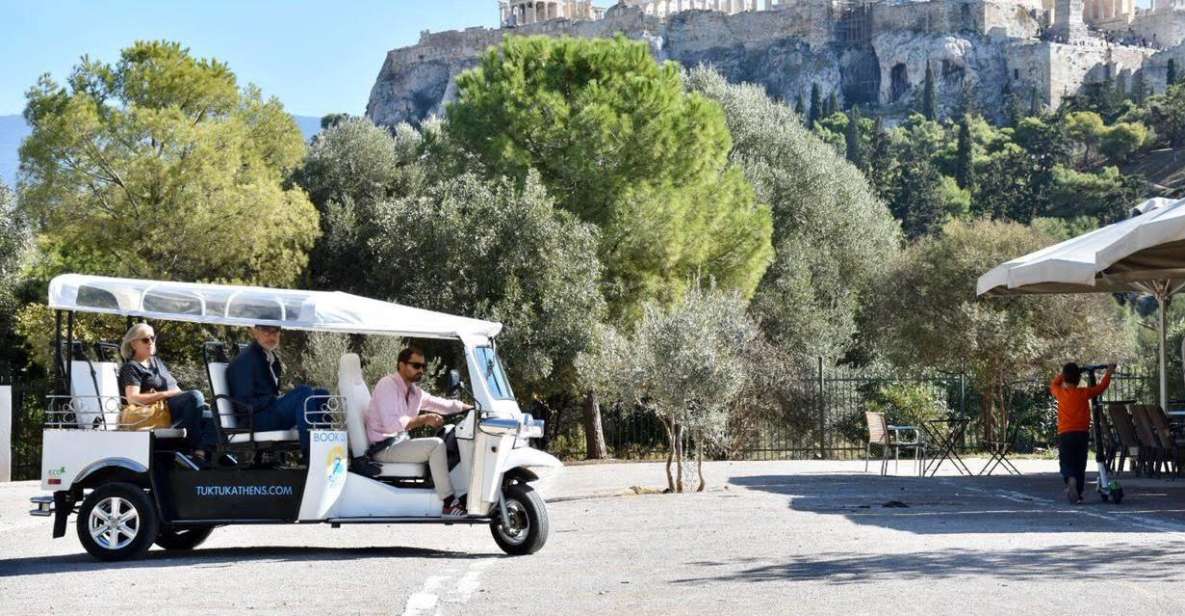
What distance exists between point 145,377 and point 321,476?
1513 millimetres

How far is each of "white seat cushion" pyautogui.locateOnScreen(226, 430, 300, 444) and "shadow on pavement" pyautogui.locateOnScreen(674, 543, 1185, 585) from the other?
301 cm

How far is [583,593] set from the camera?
9.02 meters

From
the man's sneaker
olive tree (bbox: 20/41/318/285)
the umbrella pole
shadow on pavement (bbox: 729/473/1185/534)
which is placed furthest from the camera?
olive tree (bbox: 20/41/318/285)

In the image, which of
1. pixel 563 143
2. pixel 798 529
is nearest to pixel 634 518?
pixel 798 529

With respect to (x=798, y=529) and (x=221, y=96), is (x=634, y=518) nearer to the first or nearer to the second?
(x=798, y=529)

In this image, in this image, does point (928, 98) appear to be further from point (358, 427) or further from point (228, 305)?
point (228, 305)

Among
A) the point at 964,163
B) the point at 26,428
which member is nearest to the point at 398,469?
the point at 26,428

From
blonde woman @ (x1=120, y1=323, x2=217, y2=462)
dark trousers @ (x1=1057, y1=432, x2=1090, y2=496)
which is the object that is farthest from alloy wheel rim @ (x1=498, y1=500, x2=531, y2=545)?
dark trousers @ (x1=1057, y1=432, x2=1090, y2=496)

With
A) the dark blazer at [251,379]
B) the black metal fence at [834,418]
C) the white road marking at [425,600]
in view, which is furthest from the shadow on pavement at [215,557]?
the black metal fence at [834,418]

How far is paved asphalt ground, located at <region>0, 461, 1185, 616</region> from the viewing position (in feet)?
27.6

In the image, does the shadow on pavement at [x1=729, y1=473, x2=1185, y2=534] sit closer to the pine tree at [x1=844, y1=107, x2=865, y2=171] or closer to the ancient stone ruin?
the pine tree at [x1=844, y1=107, x2=865, y2=171]

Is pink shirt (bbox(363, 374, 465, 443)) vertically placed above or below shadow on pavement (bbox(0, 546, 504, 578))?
above

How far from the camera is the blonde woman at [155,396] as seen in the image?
11.5 meters

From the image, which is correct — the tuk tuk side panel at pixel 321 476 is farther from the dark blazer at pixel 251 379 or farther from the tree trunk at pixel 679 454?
the tree trunk at pixel 679 454
